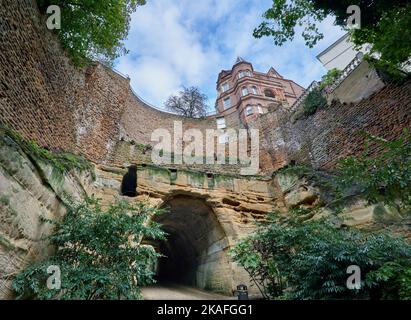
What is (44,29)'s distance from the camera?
7309 millimetres

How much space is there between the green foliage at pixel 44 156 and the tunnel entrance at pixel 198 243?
3.61 metres

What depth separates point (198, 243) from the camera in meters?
11.4

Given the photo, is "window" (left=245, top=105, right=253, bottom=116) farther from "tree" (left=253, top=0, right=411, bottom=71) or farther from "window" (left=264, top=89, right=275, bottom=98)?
"tree" (left=253, top=0, right=411, bottom=71)

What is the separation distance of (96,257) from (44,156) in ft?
8.04

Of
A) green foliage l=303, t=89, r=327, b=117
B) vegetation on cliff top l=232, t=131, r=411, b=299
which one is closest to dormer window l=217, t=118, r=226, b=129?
green foliage l=303, t=89, r=327, b=117

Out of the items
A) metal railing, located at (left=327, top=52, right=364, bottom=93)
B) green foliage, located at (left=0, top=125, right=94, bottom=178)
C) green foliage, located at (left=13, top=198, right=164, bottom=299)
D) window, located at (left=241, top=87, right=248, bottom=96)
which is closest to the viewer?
green foliage, located at (left=13, top=198, right=164, bottom=299)

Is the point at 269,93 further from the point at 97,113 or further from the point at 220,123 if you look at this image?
the point at 97,113

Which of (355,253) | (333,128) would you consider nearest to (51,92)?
(355,253)

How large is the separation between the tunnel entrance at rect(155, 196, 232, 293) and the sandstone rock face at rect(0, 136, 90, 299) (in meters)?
5.03

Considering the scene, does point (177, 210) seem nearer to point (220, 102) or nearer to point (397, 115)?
point (397, 115)

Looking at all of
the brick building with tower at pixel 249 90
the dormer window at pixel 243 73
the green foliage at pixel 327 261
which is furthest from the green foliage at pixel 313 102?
the dormer window at pixel 243 73

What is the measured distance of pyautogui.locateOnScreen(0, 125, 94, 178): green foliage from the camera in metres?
4.57

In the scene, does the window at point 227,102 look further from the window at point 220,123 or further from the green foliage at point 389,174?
the green foliage at point 389,174
